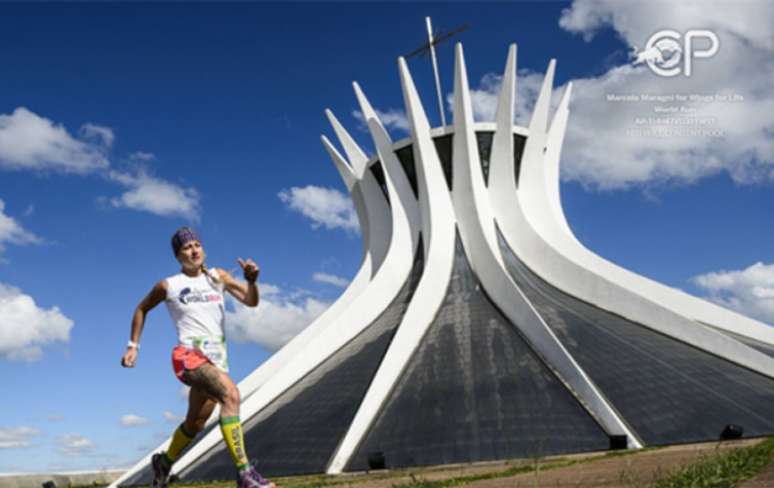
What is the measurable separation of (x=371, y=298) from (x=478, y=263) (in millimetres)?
3477

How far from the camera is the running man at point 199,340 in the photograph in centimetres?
482

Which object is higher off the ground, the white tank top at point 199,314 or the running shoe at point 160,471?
the white tank top at point 199,314

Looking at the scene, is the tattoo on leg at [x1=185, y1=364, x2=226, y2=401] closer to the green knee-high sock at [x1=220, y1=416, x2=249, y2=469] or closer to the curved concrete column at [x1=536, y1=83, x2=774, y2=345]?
the green knee-high sock at [x1=220, y1=416, x2=249, y2=469]

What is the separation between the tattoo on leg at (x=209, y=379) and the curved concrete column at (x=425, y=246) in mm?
10069

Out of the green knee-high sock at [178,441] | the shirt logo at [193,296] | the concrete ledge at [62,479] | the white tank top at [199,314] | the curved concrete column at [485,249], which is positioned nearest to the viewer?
the white tank top at [199,314]

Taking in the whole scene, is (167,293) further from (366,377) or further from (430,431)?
(366,377)

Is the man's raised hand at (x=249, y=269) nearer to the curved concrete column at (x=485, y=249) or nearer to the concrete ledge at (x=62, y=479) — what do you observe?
the curved concrete column at (x=485, y=249)

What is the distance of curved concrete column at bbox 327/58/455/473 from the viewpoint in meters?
16.1

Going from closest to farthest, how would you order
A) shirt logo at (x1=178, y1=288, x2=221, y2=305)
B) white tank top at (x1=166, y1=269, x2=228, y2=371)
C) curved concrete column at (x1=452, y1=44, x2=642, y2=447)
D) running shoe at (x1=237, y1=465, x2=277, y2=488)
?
running shoe at (x1=237, y1=465, x2=277, y2=488) → white tank top at (x1=166, y1=269, x2=228, y2=371) → shirt logo at (x1=178, y1=288, x2=221, y2=305) → curved concrete column at (x1=452, y1=44, x2=642, y2=447)

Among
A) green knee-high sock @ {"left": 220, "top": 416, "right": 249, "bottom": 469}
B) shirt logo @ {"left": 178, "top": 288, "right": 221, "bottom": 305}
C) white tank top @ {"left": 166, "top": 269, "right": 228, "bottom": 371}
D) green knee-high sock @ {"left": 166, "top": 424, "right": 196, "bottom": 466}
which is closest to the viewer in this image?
green knee-high sock @ {"left": 220, "top": 416, "right": 249, "bottom": 469}

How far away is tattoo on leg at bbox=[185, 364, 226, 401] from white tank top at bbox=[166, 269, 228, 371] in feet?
0.34

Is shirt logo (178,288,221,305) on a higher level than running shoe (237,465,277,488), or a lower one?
higher

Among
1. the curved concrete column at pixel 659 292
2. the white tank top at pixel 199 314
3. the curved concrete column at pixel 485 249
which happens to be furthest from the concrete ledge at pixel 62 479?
the curved concrete column at pixel 659 292

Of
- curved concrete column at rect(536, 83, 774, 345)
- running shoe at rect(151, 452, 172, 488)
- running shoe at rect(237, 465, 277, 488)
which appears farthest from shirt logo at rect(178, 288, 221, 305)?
curved concrete column at rect(536, 83, 774, 345)
